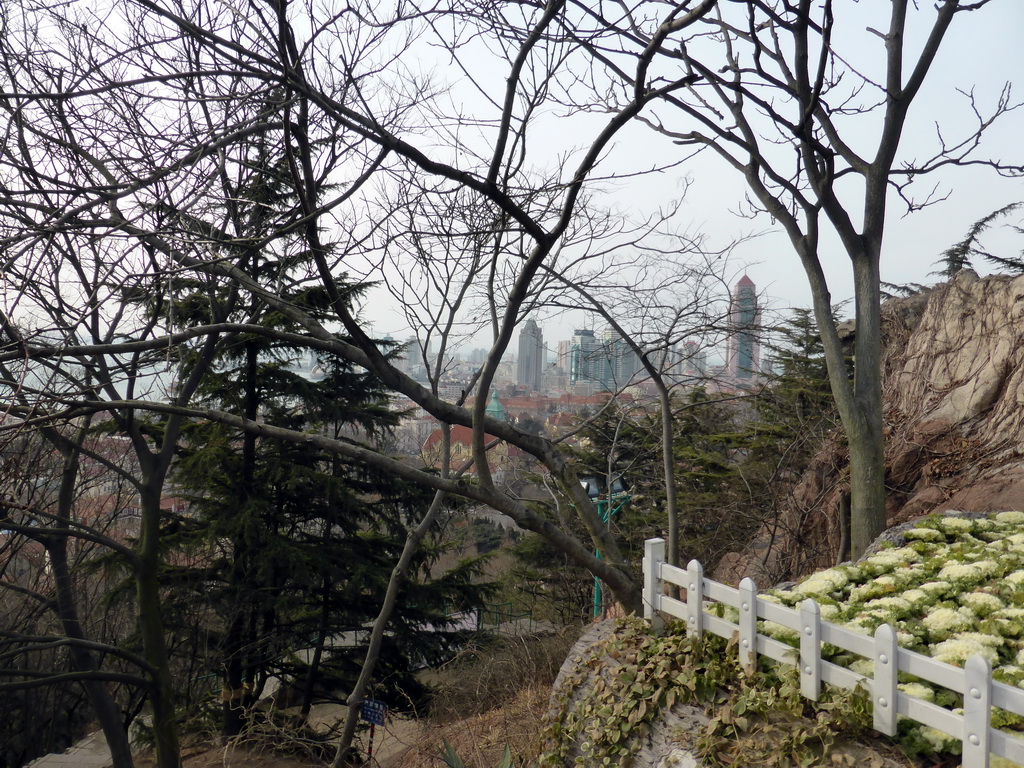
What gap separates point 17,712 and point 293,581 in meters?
4.74

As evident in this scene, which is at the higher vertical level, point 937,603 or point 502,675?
point 937,603

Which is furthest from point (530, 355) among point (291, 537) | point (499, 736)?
point (291, 537)

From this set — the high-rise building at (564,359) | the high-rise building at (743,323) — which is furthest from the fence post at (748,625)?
the high-rise building at (564,359)

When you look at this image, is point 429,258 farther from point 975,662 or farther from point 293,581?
point 293,581

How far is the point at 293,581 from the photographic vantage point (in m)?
13.4

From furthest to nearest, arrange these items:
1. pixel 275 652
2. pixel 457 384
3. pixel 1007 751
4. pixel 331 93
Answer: pixel 275 652 < pixel 457 384 < pixel 331 93 < pixel 1007 751

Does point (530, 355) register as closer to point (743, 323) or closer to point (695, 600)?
point (743, 323)

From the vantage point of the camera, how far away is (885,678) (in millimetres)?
2975

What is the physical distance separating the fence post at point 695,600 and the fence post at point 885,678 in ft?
3.50

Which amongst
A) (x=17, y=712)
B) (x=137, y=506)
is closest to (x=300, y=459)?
(x=137, y=506)

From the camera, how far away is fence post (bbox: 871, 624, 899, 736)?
2.94 metres

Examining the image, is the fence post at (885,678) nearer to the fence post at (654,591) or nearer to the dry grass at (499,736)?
the fence post at (654,591)

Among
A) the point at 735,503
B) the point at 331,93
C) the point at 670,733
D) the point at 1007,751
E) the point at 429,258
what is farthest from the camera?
the point at 735,503

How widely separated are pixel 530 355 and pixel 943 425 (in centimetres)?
550
